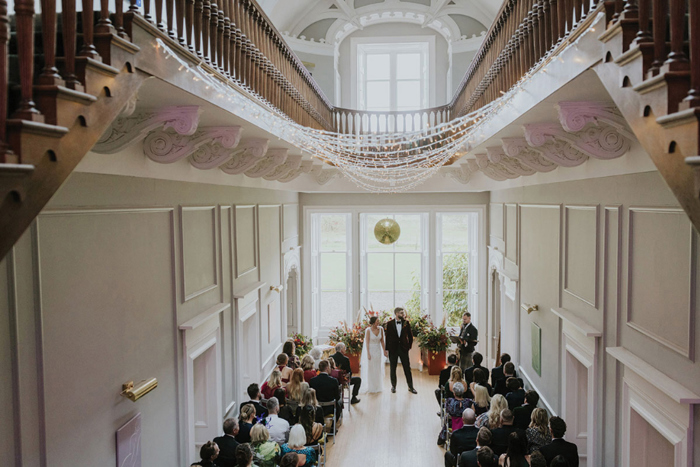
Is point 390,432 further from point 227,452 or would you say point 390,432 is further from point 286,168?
point 286,168

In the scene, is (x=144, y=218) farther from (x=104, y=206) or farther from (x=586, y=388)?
(x=586, y=388)

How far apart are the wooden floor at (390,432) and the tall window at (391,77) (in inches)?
296

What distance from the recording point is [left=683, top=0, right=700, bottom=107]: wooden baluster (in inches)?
67.9

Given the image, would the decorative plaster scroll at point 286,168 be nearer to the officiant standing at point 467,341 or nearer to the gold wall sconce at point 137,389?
the gold wall sconce at point 137,389

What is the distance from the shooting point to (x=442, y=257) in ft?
40.9

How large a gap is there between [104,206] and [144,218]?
2.16ft

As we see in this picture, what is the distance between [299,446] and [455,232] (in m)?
7.71

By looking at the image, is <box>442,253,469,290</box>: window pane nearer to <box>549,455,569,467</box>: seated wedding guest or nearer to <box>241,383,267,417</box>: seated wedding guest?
<box>241,383,267,417</box>: seated wedding guest

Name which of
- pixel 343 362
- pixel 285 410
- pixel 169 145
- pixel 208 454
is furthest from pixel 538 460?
pixel 343 362

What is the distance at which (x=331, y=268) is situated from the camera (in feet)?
42.3

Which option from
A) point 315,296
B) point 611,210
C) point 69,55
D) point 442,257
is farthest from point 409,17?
point 69,55

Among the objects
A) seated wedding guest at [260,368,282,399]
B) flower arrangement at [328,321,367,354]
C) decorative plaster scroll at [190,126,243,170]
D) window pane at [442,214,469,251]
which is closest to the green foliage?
window pane at [442,214,469,251]

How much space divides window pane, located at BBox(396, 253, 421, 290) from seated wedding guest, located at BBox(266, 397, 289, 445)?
7273mm

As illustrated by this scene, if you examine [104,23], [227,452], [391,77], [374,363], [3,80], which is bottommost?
[374,363]
